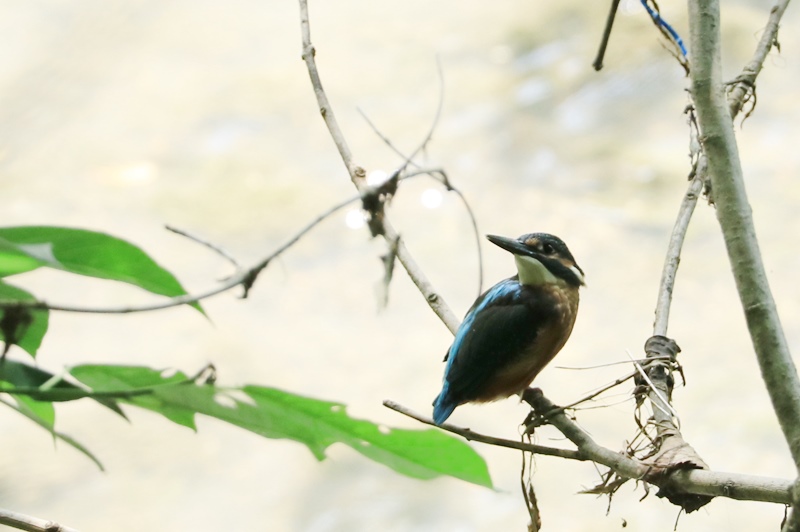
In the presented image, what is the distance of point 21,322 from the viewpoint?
0.61 meters

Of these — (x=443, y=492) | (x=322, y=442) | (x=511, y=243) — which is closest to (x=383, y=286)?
(x=322, y=442)

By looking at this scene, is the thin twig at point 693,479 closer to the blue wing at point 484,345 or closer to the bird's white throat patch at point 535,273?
the blue wing at point 484,345

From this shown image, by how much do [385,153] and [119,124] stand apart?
5.59 feet

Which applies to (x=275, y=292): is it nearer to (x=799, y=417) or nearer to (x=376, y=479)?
(x=376, y=479)

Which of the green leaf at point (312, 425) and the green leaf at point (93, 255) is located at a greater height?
the green leaf at point (93, 255)

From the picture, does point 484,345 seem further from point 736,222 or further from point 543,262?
point 736,222

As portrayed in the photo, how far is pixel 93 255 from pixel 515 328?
1.13m

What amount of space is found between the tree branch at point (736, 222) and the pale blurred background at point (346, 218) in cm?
312

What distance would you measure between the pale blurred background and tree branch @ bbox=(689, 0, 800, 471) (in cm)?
312

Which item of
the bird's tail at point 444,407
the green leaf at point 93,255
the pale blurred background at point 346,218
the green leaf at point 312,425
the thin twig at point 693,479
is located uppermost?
the pale blurred background at point 346,218

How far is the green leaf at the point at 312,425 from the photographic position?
548mm

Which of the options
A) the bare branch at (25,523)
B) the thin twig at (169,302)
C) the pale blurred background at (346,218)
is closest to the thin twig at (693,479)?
the thin twig at (169,302)

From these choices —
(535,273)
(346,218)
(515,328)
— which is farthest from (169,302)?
(346,218)

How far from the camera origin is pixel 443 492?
13.4 feet
